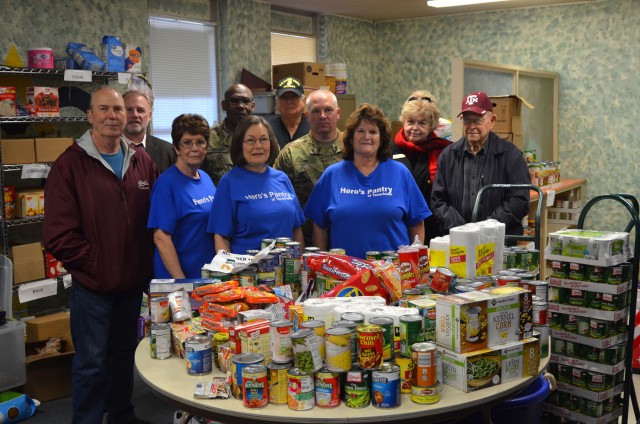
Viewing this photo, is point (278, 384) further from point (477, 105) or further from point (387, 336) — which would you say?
point (477, 105)

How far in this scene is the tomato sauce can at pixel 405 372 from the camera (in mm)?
1926

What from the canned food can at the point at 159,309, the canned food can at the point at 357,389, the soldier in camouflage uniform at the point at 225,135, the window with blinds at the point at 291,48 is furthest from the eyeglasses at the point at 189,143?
the window with blinds at the point at 291,48

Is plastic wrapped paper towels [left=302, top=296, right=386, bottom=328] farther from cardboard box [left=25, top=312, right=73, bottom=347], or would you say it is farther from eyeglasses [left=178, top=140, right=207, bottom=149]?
cardboard box [left=25, top=312, right=73, bottom=347]

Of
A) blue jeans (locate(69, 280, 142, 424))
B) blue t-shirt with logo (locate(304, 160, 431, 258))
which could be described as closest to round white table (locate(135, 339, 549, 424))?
blue jeans (locate(69, 280, 142, 424))

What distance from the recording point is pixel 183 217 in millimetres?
3229

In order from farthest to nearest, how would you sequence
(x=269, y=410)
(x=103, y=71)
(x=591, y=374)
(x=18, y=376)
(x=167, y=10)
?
(x=167, y=10) < (x=103, y=71) < (x=18, y=376) < (x=591, y=374) < (x=269, y=410)

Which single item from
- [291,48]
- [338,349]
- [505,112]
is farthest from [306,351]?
[291,48]

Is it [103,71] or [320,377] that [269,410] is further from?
[103,71]

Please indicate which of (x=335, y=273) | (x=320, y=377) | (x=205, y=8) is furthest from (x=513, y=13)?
(x=320, y=377)

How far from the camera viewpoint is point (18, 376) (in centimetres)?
398

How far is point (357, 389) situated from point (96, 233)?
1.75 metres

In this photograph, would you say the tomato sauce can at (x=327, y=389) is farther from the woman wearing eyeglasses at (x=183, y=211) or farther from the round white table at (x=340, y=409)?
the woman wearing eyeglasses at (x=183, y=211)

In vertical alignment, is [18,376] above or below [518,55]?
below

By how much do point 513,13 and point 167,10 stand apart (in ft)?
13.4
